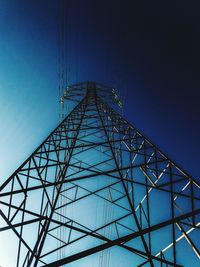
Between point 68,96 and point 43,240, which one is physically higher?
point 68,96

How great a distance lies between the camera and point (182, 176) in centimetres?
596

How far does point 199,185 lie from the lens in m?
5.25

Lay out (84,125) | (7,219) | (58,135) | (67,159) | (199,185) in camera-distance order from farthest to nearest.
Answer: (84,125)
(58,135)
(67,159)
(199,185)
(7,219)

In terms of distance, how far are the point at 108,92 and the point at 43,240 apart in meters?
10.9

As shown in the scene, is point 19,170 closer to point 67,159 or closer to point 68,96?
point 67,159

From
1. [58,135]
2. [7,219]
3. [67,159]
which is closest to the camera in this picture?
[7,219]

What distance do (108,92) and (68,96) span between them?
2537 mm

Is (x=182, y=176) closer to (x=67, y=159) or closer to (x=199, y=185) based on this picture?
(x=199, y=185)

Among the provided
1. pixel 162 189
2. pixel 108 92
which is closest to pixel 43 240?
pixel 162 189

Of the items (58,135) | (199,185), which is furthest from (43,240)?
(58,135)

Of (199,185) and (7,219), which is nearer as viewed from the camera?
(7,219)

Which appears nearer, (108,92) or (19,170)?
(19,170)

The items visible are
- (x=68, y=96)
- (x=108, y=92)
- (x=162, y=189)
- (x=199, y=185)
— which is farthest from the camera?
(x=108, y=92)

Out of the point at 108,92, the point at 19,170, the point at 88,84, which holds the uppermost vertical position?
the point at 88,84
